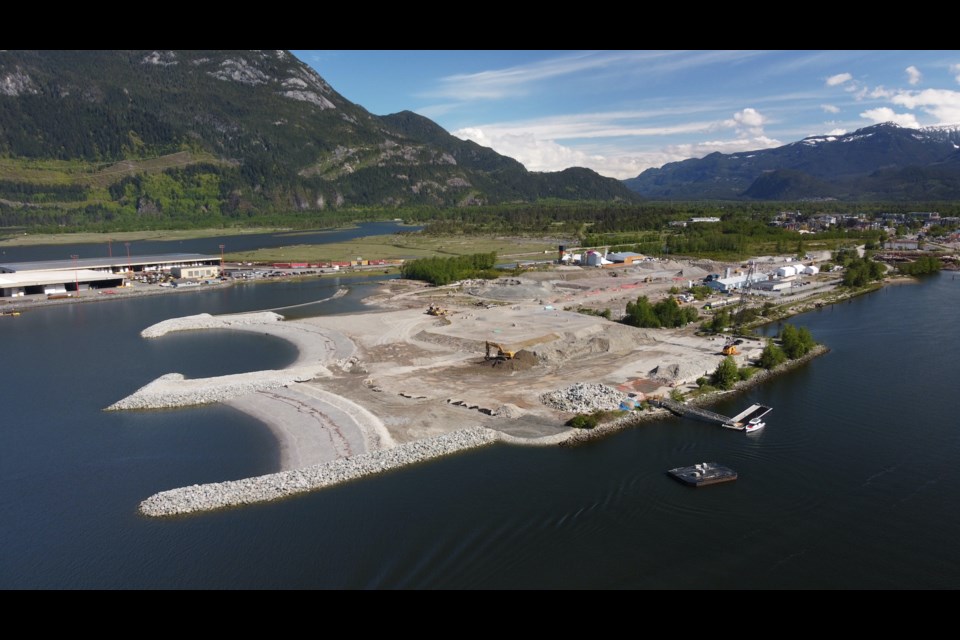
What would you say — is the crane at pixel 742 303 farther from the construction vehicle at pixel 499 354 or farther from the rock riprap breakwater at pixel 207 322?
the rock riprap breakwater at pixel 207 322

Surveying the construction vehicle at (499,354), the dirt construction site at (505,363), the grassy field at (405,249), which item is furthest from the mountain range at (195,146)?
the construction vehicle at (499,354)

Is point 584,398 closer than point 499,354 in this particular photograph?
Yes

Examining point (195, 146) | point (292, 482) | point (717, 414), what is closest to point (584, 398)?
point (717, 414)

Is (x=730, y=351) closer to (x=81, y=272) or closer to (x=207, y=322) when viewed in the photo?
(x=207, y=322)

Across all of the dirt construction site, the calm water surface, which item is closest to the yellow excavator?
the dirt construction site

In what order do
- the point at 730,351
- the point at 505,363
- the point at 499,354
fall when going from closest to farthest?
1. the point at 505,363
2. the point at 499,354
3. the point at 730,351

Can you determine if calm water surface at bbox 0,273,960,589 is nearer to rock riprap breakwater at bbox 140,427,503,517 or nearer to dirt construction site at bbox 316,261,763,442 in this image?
rock riprap breakwater at bbox 140,427,503,517

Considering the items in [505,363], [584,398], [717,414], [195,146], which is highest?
[195,146]
